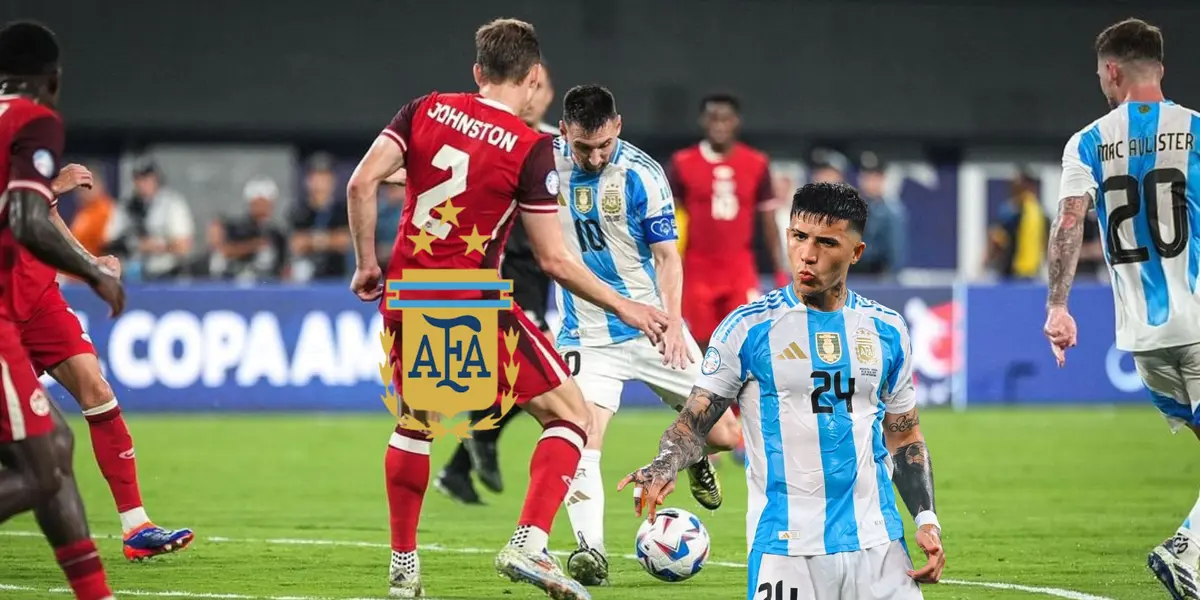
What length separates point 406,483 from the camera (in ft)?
23.7

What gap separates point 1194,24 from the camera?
24422 mm

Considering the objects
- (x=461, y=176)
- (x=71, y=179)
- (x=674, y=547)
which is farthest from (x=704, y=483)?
(x=71, y=179)

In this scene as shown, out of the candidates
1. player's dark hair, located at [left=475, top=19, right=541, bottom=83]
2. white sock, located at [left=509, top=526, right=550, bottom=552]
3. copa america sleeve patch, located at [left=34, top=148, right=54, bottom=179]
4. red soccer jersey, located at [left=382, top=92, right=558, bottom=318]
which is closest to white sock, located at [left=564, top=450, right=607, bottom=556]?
white sock, located at [left=509, top=526, right=550, bottom=552]

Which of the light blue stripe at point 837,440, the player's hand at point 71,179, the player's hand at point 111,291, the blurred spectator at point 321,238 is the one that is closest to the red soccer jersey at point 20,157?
the player's hand at point 111,291

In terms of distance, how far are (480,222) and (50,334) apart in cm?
196

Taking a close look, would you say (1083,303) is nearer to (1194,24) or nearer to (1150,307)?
(1194,24)

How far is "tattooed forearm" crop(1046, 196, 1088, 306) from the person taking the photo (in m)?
7.32

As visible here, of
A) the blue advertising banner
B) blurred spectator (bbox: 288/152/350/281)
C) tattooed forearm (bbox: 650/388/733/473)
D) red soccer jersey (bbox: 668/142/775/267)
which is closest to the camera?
tattooed forearm (bbox: 650/388/733/473)

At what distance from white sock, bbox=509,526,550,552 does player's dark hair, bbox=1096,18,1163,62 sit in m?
3.17

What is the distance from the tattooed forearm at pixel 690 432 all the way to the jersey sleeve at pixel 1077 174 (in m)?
2.51

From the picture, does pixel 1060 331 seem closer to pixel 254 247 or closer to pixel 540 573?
pixel 540 573

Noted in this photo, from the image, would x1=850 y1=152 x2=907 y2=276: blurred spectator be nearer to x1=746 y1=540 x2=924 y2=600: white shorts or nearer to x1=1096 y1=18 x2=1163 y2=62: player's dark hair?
x1=1096 y1=18 x2=1163 y2=62: player's dark hair

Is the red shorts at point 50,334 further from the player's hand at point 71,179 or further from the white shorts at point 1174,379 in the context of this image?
the white shorts at point 1174,379

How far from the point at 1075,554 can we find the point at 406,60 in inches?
638
